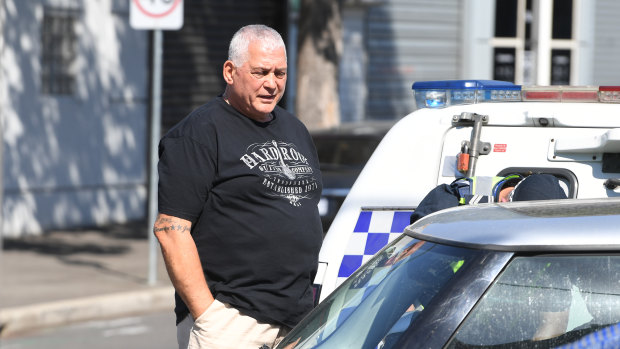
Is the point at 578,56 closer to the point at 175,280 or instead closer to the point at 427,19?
the point at 427,19

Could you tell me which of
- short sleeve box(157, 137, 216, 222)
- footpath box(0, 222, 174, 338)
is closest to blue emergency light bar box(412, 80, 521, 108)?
short sleeve box(157, 137, 216, 222)

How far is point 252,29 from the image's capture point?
347 cm

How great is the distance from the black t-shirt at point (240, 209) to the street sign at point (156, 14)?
17.6 feet

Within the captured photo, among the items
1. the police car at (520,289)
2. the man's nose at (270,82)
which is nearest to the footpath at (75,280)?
the man's nose at (270,82)

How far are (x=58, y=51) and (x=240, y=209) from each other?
9.58 meters

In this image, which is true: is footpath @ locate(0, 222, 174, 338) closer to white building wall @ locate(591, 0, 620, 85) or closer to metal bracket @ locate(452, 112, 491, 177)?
metal bracket @ locate(452, 112, 491, 177)

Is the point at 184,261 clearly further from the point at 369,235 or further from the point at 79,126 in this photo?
the point at 79,126

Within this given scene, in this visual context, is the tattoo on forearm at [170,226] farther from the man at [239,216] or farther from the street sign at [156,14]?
the street sign at [156,14]

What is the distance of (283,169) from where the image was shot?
3.45 metres

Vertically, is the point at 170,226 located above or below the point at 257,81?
below

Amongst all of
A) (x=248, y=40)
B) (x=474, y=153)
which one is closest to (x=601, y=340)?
(x=474, y=153)

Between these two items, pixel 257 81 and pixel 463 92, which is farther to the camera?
pixel 463 92

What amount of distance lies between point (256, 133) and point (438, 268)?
4.16ft

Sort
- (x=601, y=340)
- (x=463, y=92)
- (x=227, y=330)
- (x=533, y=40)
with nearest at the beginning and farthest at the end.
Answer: (x=601, y=340) → (x=227, y=330) → (x=463, y=92) → (x=533, y=40)
